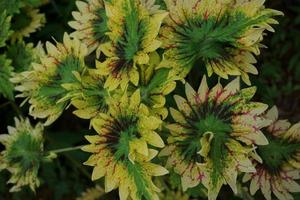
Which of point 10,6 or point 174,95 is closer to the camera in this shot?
point 174,95

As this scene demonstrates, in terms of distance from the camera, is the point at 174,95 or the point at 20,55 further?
the point at 20,55

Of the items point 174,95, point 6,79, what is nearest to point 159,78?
point 174,95

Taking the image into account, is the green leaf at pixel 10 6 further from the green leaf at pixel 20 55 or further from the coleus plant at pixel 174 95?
the coleus plant at pixel 174 95

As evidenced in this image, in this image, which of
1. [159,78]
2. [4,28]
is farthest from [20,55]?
[159,78]

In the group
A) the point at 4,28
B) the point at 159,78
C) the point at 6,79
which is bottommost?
the point at 6,79

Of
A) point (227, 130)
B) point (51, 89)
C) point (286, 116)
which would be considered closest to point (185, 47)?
point (227, 130)

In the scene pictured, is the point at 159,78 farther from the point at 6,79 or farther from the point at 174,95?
the point at 6,79

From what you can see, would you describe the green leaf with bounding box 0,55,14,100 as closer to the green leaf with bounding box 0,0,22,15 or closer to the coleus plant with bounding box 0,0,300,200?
the green leaf with bounding box 0,0,22,15

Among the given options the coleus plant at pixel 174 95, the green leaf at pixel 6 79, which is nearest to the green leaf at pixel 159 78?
the coleus plant at pixel 174 95

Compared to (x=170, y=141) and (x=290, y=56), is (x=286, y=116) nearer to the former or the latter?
(x=290, y=56)

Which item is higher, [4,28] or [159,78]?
[159,78]

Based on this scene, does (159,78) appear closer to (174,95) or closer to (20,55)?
(174,95)
